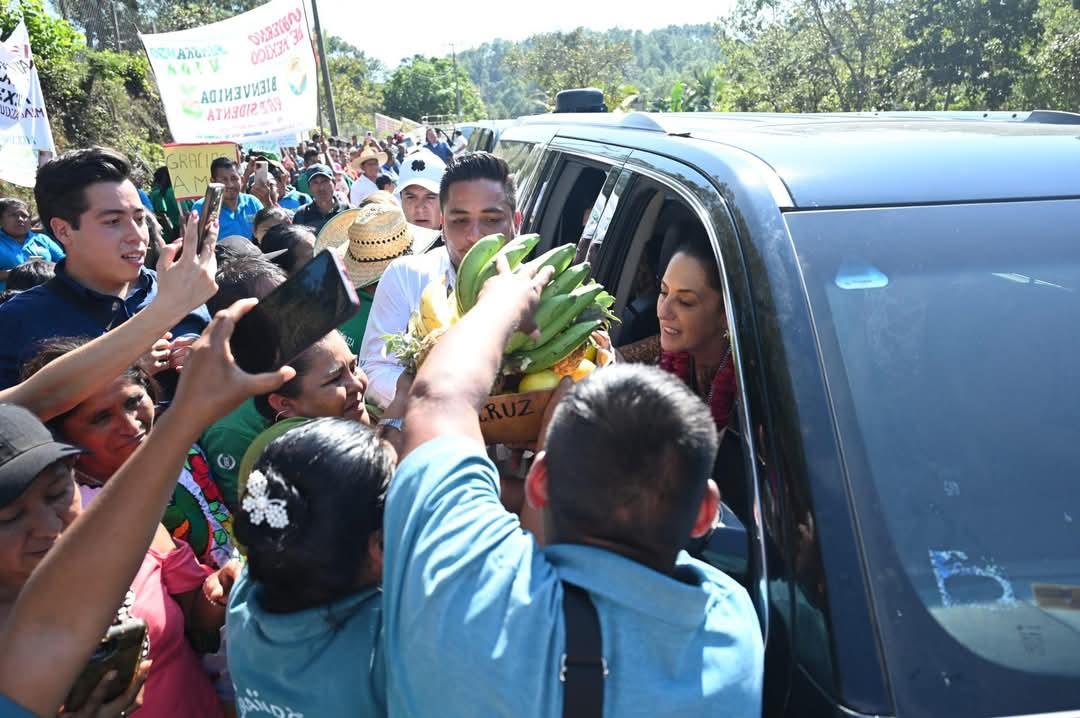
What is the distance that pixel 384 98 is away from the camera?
76625mm

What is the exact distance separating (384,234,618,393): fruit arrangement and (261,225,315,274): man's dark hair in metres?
2.68

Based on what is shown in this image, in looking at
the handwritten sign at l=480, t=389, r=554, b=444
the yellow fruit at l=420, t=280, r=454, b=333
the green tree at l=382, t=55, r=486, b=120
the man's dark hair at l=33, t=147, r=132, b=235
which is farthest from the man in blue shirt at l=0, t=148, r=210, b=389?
the green tree at l=382, t=55, r=486, b=120

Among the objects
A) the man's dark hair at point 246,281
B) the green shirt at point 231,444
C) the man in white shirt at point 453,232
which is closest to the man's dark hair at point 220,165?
the man's dark hair at point 246,281

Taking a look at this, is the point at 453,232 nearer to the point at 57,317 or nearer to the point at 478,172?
the point at 478,172

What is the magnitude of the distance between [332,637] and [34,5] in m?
19.2

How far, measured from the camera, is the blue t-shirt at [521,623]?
1.17m

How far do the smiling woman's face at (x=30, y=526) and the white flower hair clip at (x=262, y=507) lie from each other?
1.98 ft

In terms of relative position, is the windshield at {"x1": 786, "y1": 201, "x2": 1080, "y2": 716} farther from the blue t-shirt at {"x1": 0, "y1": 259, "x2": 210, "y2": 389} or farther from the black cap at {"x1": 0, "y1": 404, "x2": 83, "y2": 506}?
the blue t-shirt at {"x1": 0, "y1": 259, "x2": 210, "y2": 389}

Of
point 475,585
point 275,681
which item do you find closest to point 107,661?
point 275,681

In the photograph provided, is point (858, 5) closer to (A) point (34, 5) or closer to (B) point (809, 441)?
(A) point (34, 5)

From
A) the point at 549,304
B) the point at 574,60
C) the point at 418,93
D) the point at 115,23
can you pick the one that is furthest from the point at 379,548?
the point at 418,93

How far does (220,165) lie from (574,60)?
56549mm

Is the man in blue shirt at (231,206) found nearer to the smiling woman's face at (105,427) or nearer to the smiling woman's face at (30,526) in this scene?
the smiling woman's face at (105,427)

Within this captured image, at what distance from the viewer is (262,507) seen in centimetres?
149
